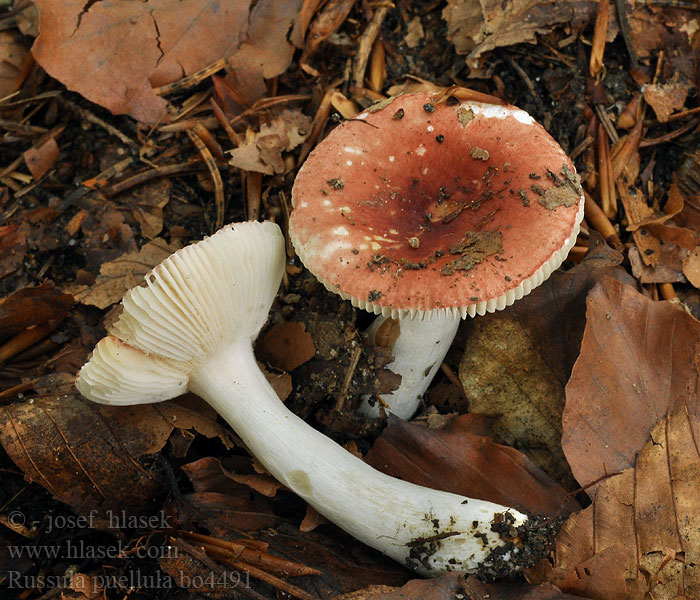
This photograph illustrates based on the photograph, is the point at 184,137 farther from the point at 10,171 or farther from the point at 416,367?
the point at 416,367

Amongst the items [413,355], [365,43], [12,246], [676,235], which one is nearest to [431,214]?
[413,355]

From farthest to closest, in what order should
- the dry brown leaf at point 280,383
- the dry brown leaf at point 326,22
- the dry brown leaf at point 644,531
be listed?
1. the dry brown leaf at point 326,22
2. the dry brown leaf at point 280,383
3. the dry brown leaf at point 644,531

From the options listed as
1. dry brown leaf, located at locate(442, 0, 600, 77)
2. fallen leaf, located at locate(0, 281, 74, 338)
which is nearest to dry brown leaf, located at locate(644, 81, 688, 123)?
dry brown leaf, located at locate(442, 0, 600, 77)

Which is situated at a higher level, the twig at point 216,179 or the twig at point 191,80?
the twig at point 191,80

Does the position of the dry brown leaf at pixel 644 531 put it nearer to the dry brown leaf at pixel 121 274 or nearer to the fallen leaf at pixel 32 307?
the dry brown leaf at pixel 121 274

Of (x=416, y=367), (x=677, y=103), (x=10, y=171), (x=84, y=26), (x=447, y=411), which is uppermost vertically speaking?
(x=84, y=26)

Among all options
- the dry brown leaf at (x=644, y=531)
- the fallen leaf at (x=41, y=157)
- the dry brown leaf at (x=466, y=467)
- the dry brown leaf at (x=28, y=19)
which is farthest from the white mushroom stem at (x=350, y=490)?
the dry brown leaf at (x=28, y=19)

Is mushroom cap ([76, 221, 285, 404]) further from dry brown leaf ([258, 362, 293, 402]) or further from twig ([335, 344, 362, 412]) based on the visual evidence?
twig ([335, 344, 362, 412])

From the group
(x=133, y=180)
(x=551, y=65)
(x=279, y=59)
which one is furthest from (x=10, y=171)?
(x=551, y=65)
